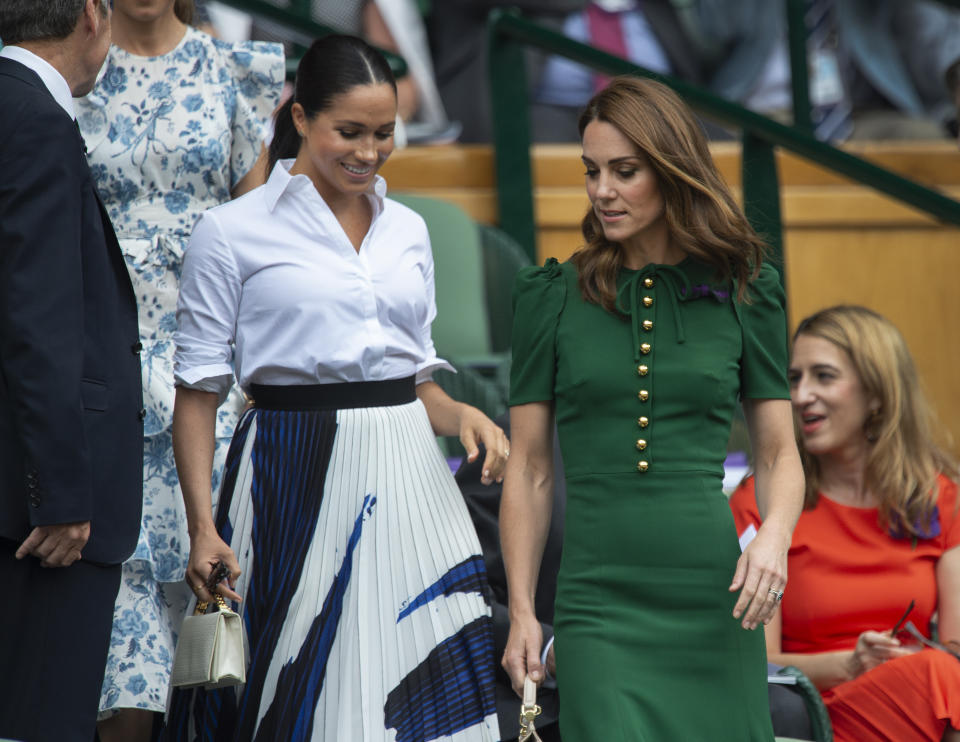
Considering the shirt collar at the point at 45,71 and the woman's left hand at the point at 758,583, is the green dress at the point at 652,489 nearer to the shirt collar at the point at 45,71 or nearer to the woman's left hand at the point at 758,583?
the woman's left hand at the point at 758,583

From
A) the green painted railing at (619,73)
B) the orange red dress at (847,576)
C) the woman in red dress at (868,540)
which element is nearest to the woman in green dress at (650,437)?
the woman in red dress at (868,540)

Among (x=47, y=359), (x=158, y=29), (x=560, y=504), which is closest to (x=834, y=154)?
(x=560, y=504)

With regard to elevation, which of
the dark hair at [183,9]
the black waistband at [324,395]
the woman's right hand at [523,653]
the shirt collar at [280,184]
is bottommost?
the woman's right hand at [523,653]

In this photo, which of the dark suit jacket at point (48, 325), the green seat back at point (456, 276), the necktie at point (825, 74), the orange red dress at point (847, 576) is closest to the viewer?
the dark suit jacket at point (48, 325)

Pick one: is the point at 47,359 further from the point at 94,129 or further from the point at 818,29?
the point at 818,29

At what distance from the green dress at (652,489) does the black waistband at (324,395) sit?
1.05 ft

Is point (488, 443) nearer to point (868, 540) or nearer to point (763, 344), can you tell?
point (763, 344)

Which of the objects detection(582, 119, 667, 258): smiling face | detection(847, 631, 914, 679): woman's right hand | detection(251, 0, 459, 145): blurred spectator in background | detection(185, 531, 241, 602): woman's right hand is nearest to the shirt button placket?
detection(582, 119, 667, 258): smiling face

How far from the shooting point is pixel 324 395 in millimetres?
2721

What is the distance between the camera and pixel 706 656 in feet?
7.80

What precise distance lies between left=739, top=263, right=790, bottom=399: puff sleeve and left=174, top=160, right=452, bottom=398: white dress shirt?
0.67 m

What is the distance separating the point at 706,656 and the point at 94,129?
1790mm

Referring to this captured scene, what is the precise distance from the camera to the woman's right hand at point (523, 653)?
7.79 feet

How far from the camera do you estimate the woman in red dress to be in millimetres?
3236
